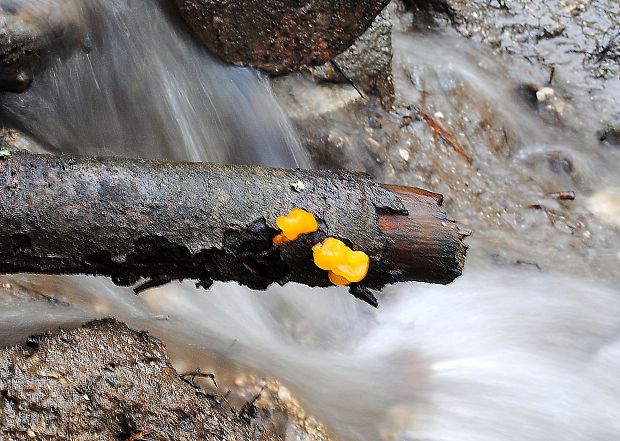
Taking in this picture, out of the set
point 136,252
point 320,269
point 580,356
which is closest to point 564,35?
point 580,356

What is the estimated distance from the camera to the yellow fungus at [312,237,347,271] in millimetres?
2316

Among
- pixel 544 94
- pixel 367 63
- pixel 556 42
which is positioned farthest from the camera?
pixel 556 42

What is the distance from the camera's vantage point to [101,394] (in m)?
2.21

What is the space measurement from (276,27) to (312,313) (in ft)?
5.77

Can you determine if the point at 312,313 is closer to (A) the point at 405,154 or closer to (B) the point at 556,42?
(A) the point at 405,154

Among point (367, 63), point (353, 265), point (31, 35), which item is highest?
point (31, 35)

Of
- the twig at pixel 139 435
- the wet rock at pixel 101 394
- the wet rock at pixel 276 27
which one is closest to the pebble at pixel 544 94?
the wet rock at pixel 276 27

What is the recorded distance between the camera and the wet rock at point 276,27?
389 cm

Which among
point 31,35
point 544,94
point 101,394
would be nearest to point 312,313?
point 101,394

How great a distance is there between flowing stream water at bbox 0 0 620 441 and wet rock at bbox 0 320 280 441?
22.3 inches

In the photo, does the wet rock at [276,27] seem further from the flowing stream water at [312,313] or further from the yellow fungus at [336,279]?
the yellow fungus at [336,279]

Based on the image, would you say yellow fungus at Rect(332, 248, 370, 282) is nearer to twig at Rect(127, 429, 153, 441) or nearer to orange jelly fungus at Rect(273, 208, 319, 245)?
orange jelly fungus at Rect(273, 208, 319, 245)

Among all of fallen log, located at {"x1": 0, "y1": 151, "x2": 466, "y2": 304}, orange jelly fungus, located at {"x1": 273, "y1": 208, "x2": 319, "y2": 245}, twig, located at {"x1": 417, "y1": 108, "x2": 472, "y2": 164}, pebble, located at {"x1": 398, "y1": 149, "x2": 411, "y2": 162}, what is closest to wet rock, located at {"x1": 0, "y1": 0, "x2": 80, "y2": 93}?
fallen log, located at {"x1": 0, "y1": 151, "x2": 466, "y2": 304}

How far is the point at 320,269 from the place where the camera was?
7.82ft
